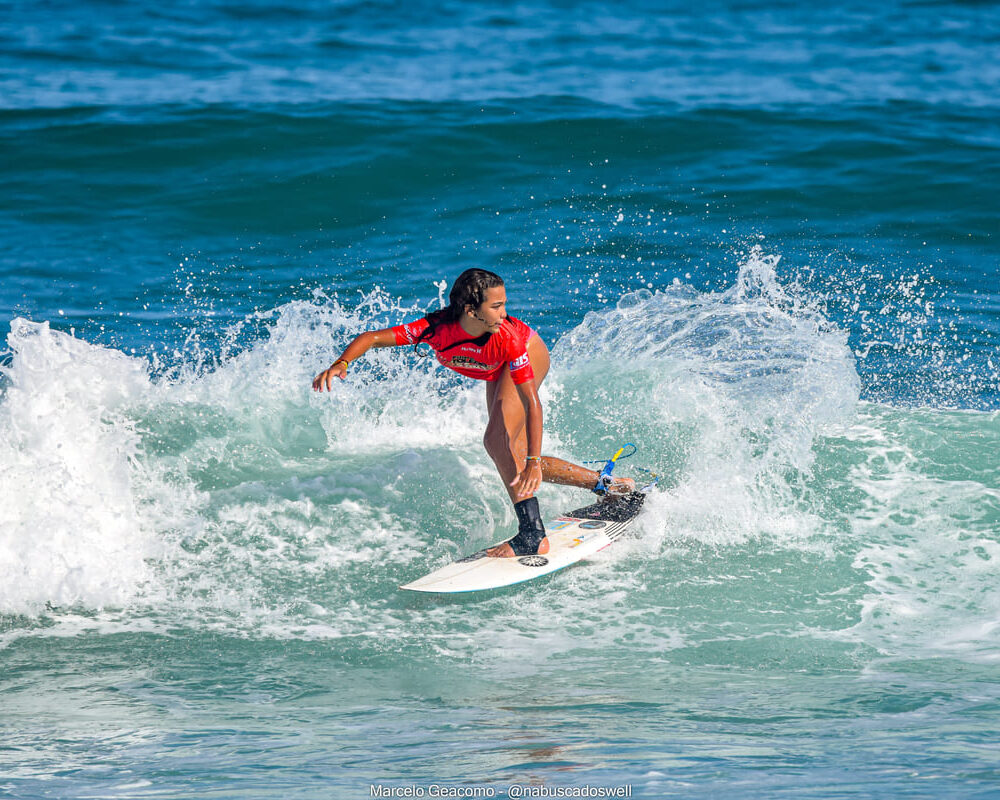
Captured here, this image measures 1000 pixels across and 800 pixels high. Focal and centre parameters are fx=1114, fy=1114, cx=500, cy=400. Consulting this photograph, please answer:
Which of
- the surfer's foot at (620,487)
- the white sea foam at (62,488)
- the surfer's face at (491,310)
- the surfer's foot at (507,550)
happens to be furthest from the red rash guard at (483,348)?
the white sea foam at (62,488)

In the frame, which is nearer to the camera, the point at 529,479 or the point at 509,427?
the point at 529,479

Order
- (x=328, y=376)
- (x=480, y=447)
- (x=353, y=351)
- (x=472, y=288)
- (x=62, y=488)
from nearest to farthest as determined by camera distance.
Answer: (x=472, y=288) → (x=328, y=376) → (x=353, y=351) → (x=62, y=488) → (x=480, y=447)

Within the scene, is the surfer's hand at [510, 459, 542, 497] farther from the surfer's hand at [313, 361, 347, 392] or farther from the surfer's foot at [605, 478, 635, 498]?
the surfer's hand at [313, 361, 347, 392]

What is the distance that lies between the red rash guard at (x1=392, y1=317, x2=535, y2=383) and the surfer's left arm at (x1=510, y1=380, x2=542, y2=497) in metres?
0.07

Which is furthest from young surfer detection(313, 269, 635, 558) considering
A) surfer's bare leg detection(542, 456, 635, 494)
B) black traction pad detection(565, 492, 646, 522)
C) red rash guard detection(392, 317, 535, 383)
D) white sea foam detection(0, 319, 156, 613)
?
white sea foam detection(0, 319, 156, 613)

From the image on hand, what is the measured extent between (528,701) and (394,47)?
19092mm

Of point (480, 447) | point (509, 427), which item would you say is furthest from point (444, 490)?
point (509, 427)

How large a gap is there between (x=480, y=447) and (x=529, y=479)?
177 centimetres

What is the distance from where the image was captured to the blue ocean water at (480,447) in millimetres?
4570

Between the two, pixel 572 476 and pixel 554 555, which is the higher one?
pixel 572 476

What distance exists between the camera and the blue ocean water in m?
4.57

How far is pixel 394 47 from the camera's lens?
72.1 feet

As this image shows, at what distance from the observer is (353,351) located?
605 centimetres

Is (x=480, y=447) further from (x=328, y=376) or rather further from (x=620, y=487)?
(x=328, y=376)
